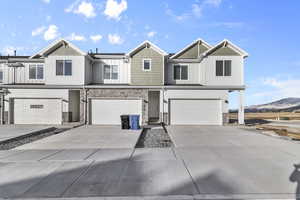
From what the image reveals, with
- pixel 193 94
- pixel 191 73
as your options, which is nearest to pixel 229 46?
pixel 191 73

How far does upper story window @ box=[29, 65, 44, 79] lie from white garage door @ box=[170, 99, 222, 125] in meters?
11.7

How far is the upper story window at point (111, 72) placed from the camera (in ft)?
55.0

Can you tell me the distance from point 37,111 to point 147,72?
9441mm

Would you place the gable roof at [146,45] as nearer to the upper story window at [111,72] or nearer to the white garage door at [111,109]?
the upper story window at [111,72]

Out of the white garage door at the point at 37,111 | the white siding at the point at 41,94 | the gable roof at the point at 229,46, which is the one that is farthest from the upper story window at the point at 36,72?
the gable roof at the point at 229,46

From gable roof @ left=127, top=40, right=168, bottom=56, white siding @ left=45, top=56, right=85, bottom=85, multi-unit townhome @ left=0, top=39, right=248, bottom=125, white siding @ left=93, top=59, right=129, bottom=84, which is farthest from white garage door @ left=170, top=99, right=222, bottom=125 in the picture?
white siding @ left=45, top=56, right=85, bottom=85

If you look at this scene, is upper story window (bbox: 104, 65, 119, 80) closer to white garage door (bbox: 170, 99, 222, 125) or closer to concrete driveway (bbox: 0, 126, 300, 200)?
white garage door (bbox: 170, 99, 222, 125)

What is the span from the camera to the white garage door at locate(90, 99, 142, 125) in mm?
14984

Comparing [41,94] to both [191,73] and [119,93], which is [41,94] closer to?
[119,93]

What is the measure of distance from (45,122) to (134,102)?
734 centimetres

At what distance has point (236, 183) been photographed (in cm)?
401

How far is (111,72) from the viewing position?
55.1 ft

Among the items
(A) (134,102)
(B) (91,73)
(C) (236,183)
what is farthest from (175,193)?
(B) (91,73)

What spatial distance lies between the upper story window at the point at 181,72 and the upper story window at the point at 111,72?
17.4ft
